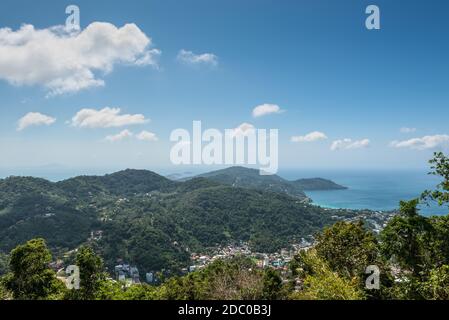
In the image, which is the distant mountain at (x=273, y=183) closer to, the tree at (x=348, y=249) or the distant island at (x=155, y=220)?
the distant island at (x=155, y=220)

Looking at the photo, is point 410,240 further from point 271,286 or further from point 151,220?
point 151,220

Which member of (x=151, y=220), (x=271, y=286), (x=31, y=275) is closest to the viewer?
(x=31, y=275)

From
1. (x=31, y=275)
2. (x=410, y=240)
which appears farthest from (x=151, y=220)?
(x=410, y=240)

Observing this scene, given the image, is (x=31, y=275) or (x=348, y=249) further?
(x=348, y=249)

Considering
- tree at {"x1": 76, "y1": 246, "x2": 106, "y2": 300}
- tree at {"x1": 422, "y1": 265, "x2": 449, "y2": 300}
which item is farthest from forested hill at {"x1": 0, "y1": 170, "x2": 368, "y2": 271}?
tree at {"x1": 422, "y1": 265, "x2": 449, "y2": 300}

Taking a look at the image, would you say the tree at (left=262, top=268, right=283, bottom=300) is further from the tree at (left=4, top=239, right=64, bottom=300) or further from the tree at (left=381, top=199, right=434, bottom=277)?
the tree at (left=4, top=239, right=64, bottom=300)
